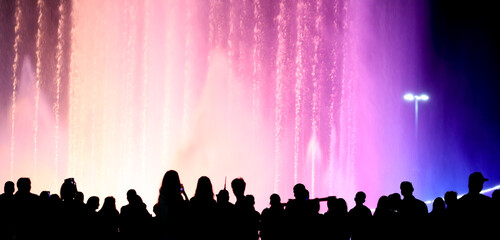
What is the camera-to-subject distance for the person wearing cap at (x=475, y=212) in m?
5.48

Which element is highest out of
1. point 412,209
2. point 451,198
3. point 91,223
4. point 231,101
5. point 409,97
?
point 409,97

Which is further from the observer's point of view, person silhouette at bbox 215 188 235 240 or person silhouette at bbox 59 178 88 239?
person silhouette at bbox 59 178 88 239

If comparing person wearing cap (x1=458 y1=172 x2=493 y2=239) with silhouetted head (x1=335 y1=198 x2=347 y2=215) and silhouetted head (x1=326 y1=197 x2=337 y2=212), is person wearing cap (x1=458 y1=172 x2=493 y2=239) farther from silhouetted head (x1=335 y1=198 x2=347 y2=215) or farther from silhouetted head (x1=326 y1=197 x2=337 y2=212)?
silhouetted head (x1=326 y1=197 x2=337 y2=212)

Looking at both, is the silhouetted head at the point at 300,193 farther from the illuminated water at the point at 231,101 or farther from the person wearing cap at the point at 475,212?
the illuminated water at the point at 231,101

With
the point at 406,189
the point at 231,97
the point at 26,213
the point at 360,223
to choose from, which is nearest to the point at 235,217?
the point at 360,223

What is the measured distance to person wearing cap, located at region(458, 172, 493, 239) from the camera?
5480 millimetres

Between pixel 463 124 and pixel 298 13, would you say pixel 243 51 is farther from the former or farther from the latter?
pixel 463 124

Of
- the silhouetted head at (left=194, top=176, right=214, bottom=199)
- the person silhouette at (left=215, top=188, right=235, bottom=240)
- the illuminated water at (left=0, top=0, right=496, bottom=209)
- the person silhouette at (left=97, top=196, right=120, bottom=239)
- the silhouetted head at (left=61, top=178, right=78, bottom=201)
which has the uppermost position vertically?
the illuminated water at (left=0, top=0, right=496, bottom=209)

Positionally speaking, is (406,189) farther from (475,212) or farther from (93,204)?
(93,204)

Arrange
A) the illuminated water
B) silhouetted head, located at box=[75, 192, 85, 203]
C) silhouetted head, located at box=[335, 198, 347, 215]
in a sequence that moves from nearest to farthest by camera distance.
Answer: silhouetted head, located at box=[335, 198, 347, 215], silhouetted head, located at box=[75, 192, 85, 203], the illuminated water

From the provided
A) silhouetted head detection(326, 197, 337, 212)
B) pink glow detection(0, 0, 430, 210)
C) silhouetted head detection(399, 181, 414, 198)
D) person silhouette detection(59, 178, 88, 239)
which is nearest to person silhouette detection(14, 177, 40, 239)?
person silhouette detection(59, 178, 88, 239)

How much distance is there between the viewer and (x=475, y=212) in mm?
5504

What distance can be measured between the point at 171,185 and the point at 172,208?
19cm

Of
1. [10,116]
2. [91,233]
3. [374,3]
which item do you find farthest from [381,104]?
[91,233]
